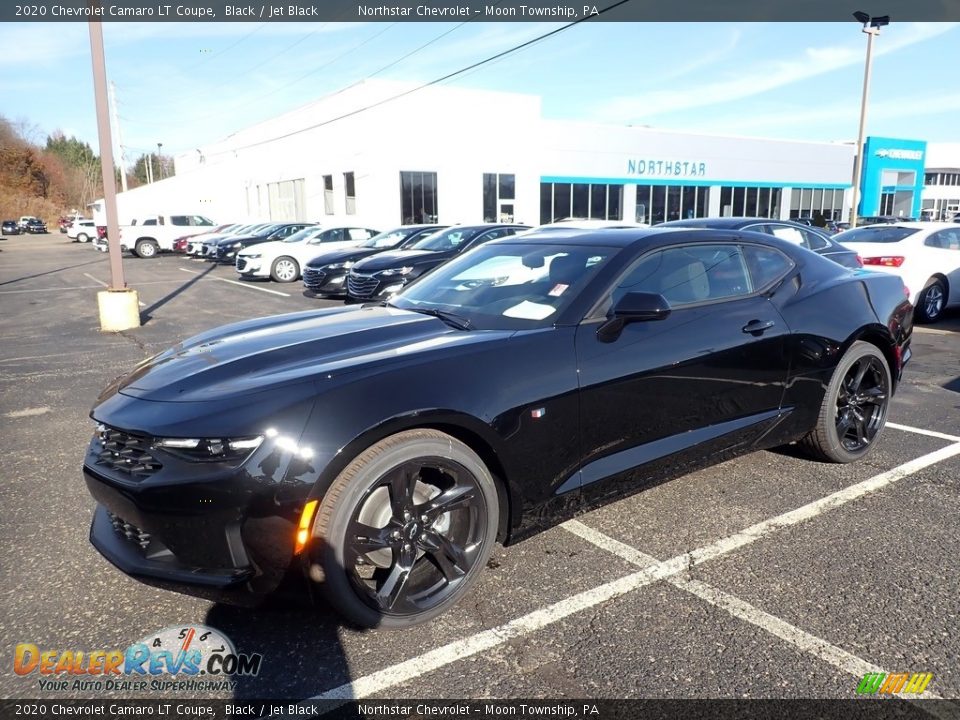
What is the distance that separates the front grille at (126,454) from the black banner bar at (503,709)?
79cm

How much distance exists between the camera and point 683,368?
347 centimetres

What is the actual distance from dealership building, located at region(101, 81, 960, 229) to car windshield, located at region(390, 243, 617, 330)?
89.4 feet

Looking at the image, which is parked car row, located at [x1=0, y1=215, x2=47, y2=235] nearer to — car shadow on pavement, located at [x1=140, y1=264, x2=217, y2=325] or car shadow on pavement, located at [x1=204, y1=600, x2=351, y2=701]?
car shadow on pavement, located at [x1=140, y1=264, x2=217, y2=325]

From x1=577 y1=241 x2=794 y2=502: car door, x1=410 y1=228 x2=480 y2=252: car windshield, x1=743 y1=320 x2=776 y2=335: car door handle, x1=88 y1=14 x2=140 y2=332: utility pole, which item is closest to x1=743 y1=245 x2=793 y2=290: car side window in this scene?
x1=577 y1=241 x2=794 y2=502: car door

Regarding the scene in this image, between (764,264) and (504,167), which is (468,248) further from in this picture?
(504,167)

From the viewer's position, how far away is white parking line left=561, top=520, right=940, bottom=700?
8.14 ft

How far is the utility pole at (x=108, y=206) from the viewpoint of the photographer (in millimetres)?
10086

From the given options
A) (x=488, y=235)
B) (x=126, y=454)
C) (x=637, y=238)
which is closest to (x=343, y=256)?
(x=488, y=235)

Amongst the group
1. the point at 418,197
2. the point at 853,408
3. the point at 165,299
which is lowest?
the point at 165,299

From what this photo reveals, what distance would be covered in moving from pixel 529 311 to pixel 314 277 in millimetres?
10786

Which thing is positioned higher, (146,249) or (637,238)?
(637,238)

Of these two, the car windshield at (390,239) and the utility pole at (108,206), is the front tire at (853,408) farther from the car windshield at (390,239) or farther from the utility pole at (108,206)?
the car windshield at (390,239)

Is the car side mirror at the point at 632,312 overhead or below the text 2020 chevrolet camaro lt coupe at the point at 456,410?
overhead

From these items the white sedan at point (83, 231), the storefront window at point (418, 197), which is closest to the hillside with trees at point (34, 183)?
the white sedan at point (83, 231)
